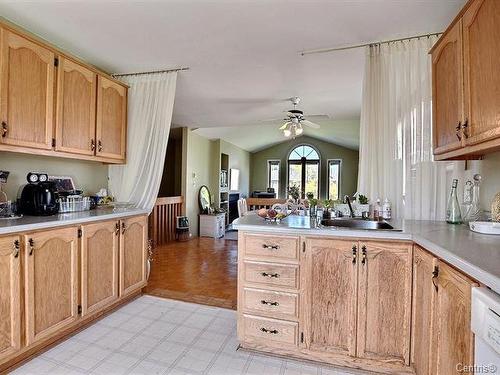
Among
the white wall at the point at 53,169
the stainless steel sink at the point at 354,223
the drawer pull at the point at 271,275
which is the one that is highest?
the white wall at the point at 53,169

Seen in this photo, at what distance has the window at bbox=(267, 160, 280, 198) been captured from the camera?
37.3 ft

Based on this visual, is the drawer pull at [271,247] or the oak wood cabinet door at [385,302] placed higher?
the drawer pull at [271,247]

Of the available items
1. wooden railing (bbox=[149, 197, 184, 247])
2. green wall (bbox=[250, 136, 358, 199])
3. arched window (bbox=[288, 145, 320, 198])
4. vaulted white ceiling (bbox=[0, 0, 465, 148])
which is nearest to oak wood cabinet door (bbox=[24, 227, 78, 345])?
vaulted white ceiling (bbox=[0, 0, 465, 148])

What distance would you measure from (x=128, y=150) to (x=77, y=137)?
56 cm

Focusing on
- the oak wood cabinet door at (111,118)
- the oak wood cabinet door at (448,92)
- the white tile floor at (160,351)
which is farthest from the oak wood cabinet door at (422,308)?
the oak wood cabinet door at (111,118)

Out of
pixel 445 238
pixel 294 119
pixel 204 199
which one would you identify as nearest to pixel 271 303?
pixel 445 238

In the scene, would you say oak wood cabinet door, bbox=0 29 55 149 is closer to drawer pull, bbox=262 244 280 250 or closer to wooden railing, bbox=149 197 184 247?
drawer pull, bbox=262 244 280 250

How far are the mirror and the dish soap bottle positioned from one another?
5.44m

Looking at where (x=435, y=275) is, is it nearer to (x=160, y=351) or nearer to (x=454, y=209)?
(x=454, y=209)

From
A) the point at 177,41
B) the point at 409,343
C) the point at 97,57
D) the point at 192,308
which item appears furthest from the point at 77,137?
the point at 409,343

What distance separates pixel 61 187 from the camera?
7.96 ft

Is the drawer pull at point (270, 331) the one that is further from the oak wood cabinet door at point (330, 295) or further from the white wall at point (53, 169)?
the white wall at point (53, 169)

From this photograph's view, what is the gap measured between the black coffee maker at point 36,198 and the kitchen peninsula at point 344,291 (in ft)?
4.80

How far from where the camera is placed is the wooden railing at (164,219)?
5.05 metres
